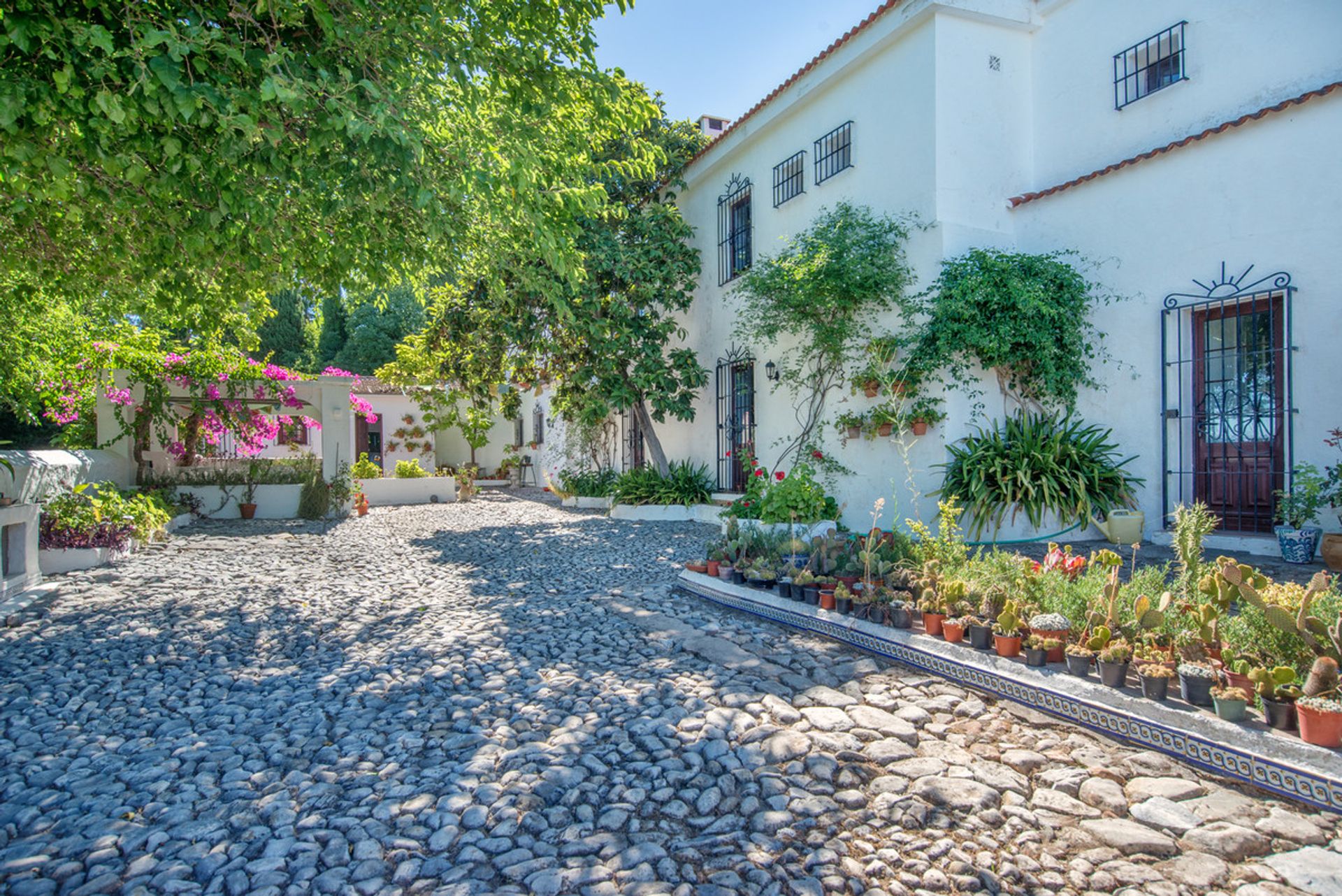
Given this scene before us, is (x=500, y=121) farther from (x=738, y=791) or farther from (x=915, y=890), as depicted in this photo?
(x=915, y=890)

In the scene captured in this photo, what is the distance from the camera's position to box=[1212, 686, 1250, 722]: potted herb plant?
99.4 inches

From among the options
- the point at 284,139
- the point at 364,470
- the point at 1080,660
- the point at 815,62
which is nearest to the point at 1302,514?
the point at 1080,660

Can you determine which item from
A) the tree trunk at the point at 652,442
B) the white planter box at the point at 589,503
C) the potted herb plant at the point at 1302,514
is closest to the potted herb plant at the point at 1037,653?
the potted herb plant at the point at 1302,514

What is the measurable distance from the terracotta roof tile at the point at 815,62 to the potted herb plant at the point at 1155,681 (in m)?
7.23

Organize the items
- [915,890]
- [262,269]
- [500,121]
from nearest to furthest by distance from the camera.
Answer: [915,890] → [500,121] → [262,269]

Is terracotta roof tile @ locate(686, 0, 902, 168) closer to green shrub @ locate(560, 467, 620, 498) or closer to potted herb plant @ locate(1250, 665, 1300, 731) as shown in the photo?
green shrub @ locate(560, 467, 620, 498)

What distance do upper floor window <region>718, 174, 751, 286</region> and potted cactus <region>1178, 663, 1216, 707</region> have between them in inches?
334

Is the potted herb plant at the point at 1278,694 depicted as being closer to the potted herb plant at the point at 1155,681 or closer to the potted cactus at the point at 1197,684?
the potted cactus at the point at 1197,684

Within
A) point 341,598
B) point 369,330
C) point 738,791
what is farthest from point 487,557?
point 369,330

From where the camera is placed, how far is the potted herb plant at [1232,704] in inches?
99.4

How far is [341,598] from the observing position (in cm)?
568

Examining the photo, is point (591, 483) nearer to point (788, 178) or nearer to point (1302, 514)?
point (788, 178)

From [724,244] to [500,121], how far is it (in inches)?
271

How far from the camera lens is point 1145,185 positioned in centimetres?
686
